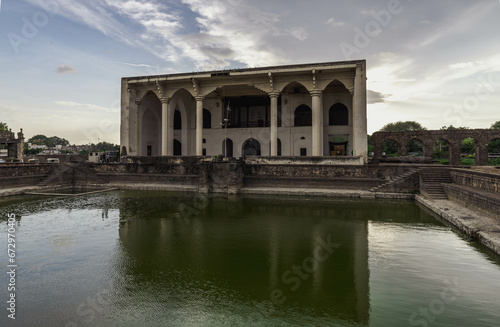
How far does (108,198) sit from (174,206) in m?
4.45

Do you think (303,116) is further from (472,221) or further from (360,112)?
(472,221)

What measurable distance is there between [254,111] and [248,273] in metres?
22.1

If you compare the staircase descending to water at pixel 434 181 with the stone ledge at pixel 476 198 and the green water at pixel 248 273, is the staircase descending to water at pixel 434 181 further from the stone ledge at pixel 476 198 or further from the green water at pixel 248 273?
the green water at pixel 248 273

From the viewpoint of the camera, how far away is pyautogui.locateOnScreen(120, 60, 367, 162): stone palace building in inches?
806

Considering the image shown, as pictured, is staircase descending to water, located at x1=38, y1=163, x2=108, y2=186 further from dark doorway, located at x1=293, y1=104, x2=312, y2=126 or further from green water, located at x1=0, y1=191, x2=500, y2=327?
dark doorway, located at x1=293, y1=104, x2=312, y2=126

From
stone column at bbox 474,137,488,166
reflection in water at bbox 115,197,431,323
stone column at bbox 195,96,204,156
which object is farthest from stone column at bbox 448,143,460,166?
stone column at bbox 195,96,204,156

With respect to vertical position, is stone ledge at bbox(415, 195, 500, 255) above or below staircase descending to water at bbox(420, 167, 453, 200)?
below

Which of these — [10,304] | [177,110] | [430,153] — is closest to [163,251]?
[10,304]

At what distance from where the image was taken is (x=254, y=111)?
2623 cm

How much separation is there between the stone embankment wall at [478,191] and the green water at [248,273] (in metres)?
1.45

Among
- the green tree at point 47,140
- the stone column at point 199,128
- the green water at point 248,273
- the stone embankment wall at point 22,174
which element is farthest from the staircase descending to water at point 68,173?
the green tree at point 47,140

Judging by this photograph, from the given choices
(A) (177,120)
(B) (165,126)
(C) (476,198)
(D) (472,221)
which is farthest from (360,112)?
(A) (177,120)

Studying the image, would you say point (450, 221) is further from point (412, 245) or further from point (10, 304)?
point (10, 304)

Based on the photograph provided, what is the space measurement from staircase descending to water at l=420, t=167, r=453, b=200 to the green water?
13.4 ft
